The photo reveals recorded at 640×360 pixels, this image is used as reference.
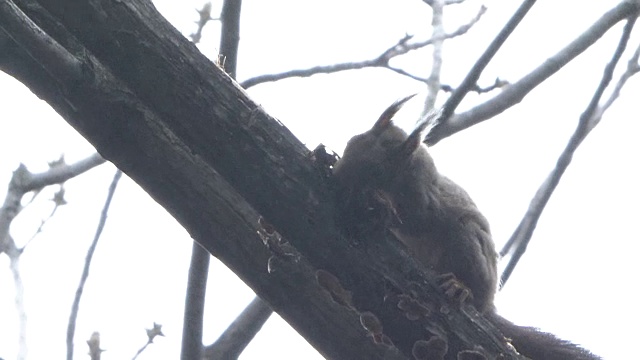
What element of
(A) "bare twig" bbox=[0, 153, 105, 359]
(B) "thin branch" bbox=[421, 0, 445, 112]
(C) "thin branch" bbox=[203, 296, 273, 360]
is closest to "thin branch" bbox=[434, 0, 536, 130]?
(B) "thin branch" bbox=[421, 0, 445, 112]

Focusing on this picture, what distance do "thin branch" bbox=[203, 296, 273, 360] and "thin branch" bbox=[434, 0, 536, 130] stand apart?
1081mm

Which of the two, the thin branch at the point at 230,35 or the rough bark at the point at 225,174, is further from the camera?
the thin branch at the point at 230,35

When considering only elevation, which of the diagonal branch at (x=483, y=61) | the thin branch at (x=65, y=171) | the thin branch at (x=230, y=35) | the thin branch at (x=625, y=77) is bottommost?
the thin branch at (x=65, y=171)

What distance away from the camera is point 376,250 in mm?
2686

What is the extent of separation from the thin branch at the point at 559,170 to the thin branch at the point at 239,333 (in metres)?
1.17

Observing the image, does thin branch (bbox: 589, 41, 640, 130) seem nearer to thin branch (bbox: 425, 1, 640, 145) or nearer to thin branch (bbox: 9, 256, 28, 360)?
thin branch (bbox: 425, 1, 640, 145)

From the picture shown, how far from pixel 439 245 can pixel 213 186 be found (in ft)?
4.83

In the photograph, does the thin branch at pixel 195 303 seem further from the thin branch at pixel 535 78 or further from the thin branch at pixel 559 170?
the thin branch at pixel 559 170

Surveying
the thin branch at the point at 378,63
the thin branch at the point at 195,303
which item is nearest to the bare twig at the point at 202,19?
the thin branch at the point at 378,63

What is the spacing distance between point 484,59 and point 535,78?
1.04 meters

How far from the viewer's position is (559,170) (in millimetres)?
3736

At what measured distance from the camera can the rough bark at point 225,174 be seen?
8.52 ft

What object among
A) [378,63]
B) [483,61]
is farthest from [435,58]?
[483,61]

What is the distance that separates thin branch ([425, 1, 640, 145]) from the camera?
403 cm
